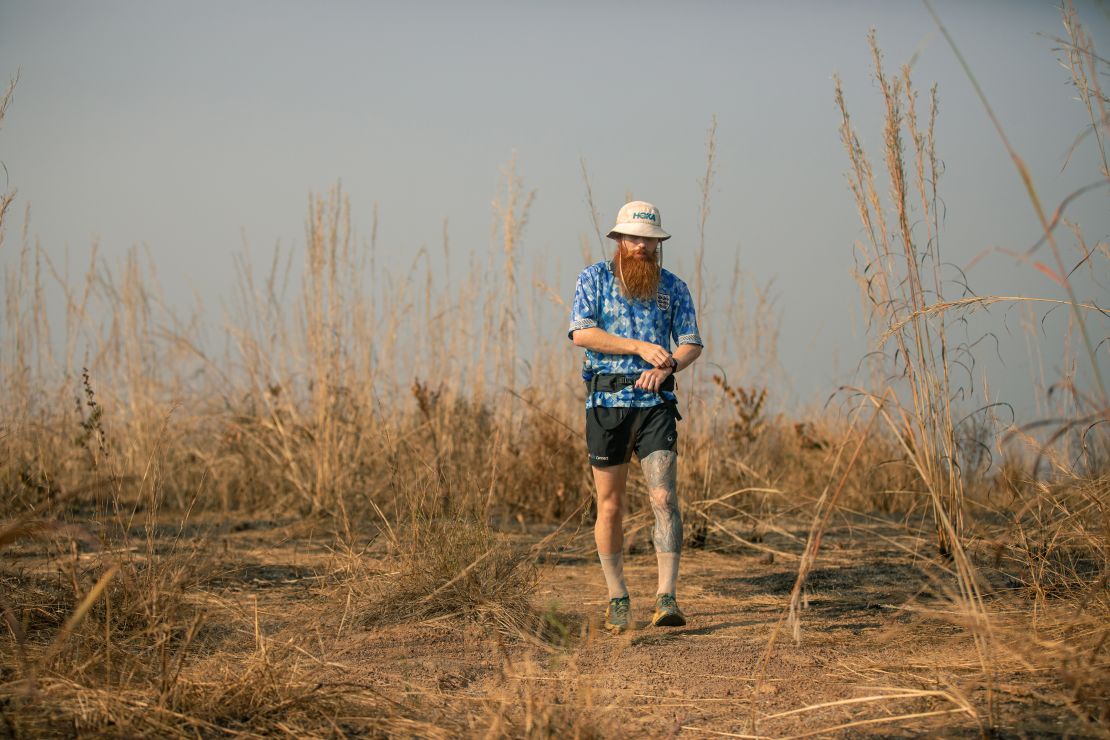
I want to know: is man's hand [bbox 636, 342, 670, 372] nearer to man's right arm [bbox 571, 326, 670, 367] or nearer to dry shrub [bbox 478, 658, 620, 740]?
man's right arm [bbox 571, 326, 670, 367]

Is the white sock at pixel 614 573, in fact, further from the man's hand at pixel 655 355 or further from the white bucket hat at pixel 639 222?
the white bucket hat at pixel 639 222

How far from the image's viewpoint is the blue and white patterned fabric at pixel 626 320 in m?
4.04

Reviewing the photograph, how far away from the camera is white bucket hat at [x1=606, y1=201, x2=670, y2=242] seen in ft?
13.3

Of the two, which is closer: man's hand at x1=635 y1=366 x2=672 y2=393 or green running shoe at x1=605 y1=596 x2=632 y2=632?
man's hand at x1=635 y1=366 x2=672 y2=393

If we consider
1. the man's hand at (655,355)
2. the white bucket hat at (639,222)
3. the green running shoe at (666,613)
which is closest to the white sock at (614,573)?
the green running shoe at (666,613)

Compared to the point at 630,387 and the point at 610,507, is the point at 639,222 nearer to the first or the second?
the point at 630,387

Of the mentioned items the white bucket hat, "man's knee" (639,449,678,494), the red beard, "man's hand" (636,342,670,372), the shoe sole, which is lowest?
the shoe sole

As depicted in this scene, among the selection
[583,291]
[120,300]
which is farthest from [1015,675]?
[120,300]

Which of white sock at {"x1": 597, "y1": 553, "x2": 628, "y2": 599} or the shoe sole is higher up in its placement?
white sock at {"x1": 597, "y1": 553, "x2": 628, "y2": 599}

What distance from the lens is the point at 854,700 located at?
8.73 feet

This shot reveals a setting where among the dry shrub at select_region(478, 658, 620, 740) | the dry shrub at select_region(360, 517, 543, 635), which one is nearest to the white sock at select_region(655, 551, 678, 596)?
the dry shrub at select_region(360, 517, 543, 635)

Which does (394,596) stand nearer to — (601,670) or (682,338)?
(601,670)

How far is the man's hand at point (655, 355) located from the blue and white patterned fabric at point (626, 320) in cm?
11

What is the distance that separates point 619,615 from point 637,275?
139 cm
